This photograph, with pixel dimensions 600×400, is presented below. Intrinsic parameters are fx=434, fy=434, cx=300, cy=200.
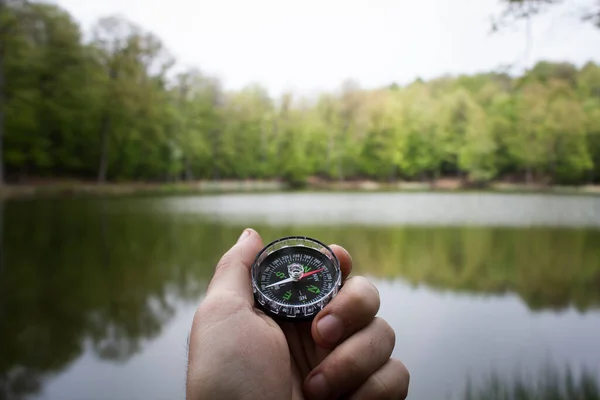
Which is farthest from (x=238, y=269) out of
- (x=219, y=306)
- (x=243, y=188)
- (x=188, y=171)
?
(x=188, y=171)

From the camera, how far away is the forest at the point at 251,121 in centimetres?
456

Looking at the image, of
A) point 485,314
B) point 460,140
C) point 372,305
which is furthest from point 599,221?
point 372,305

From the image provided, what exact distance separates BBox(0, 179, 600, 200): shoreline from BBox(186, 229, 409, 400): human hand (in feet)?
18.2

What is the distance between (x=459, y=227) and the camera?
3.95m

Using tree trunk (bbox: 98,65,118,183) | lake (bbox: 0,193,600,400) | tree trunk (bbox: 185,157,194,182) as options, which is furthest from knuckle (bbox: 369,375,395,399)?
tree trunk (bbox: 98,65,118,183)

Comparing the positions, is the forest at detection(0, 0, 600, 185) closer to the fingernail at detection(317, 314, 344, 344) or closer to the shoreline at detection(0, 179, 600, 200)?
the shoreline at detection(0, 179, 600, 200)

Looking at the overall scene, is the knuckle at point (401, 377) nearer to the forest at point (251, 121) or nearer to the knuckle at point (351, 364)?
the knuckle at point (351, 364)

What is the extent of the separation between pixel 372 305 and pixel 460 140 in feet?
18.6

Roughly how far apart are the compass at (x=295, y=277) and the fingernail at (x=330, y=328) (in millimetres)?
25

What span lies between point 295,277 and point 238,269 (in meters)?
0.08

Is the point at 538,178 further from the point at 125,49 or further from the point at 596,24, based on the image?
the point at 125,49

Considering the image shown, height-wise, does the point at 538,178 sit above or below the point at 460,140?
below

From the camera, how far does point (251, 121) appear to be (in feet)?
21.0

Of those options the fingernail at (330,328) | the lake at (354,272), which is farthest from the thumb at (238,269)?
the lake at (354,272)
